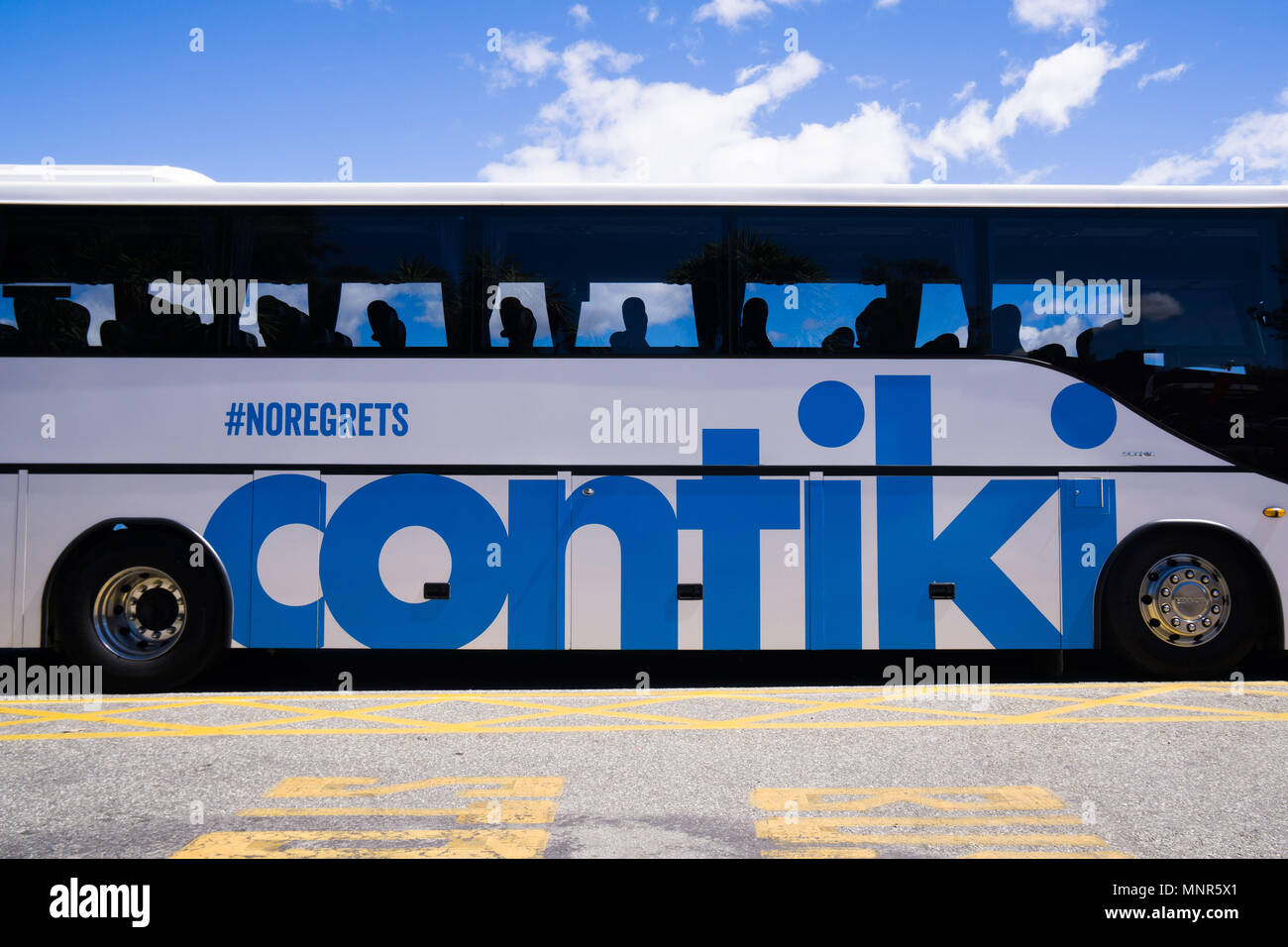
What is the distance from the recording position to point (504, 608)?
6676 mm

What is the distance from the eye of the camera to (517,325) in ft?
22.1

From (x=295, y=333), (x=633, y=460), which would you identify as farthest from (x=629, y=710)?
(x=295, y=333)

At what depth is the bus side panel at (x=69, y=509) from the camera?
6625mm

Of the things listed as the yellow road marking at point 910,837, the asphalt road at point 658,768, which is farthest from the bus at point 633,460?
the yellow road marking at point 910,837

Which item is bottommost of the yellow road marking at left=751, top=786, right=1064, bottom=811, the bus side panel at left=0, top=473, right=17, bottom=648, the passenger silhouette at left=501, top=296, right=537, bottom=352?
the yellow road marking at left=751, top=786, right=1064, bottom=811

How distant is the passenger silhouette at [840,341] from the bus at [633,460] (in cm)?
2

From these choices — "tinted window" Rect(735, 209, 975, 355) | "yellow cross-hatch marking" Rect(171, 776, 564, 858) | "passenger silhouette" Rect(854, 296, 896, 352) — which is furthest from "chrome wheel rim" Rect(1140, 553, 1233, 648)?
"yellow cross-hatch marking" Rect(171, 776, 564, 858)

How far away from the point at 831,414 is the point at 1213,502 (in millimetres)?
2831

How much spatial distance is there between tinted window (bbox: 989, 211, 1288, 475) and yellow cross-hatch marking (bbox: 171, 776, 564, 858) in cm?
459

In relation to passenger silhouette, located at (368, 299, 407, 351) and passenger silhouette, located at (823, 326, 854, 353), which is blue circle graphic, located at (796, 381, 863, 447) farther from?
passenger silhouette, located at (368, 299, 407, 351)

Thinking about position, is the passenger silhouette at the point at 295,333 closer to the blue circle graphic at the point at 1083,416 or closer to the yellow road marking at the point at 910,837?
the yellow road marking at the point at 910,837

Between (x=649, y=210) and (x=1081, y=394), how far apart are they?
3422 millimetres

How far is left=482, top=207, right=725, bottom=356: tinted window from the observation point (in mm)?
6715
